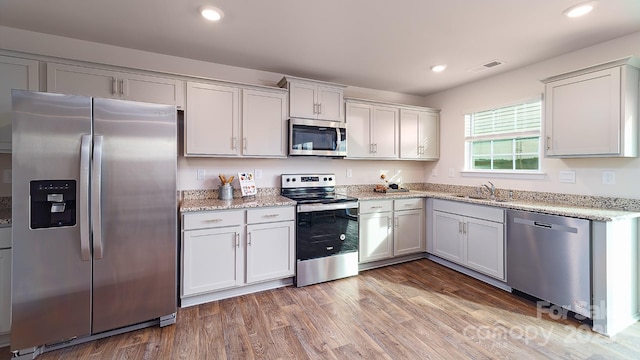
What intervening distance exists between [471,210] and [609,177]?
3.83 ft

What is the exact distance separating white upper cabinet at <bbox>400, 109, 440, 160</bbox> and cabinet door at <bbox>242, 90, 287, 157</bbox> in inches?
71.6

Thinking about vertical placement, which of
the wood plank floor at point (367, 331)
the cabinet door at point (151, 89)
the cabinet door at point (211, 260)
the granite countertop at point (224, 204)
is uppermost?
the cabinet door at point (151, 89)

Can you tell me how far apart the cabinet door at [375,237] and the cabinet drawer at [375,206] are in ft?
0.17

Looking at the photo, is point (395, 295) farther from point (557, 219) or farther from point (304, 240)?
point (557, 219)

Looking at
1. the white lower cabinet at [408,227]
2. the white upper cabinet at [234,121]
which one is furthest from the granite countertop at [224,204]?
the white lower cabinet at [408,227]

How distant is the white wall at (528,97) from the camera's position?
2.42 metres

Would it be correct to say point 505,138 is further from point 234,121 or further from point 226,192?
point 226,192

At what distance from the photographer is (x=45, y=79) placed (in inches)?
89.4

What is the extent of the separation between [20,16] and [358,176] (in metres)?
3.68

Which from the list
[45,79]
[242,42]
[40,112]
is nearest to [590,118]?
[242,42]

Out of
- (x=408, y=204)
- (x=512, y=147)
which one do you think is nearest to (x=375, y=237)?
(x=408, y=204)

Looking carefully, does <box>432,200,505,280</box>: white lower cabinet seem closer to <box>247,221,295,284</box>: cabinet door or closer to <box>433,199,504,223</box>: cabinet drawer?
<box>433,199,504,223</box>: cabinet drawer

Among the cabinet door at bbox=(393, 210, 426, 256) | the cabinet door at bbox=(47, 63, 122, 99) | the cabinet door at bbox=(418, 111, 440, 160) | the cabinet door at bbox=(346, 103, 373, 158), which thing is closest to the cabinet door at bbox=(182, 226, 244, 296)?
the cabinet door at bbox=(47, 63, 122, 99)

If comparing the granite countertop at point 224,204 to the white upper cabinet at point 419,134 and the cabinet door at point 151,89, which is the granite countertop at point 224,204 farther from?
the white upper cabinet at point 419,134
